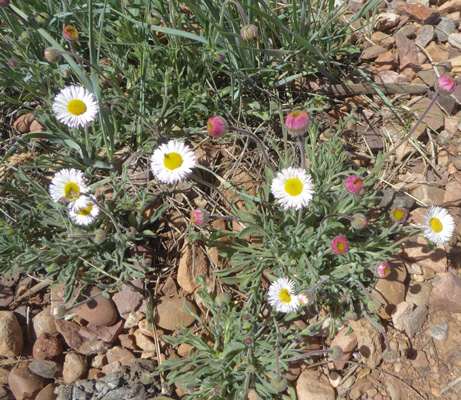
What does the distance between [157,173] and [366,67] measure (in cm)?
256

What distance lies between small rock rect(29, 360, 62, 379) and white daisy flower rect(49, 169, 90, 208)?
4.19 feet

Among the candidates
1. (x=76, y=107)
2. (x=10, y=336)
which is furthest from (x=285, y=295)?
(x=10, y=336)

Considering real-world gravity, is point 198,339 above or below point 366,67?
below

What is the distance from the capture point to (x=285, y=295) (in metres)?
2.76

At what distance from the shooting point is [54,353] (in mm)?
3104

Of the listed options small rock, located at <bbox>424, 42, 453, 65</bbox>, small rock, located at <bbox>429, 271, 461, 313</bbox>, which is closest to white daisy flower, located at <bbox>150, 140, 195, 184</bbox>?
small rock, located at <bbox>429, 271, 461, 313</bbox>

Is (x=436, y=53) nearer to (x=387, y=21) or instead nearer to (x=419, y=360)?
(x=387, y=21)

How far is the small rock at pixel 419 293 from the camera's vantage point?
3.15 metres

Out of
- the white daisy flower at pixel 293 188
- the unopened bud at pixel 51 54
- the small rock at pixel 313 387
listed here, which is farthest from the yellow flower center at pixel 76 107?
the small rock at pixel 313 387

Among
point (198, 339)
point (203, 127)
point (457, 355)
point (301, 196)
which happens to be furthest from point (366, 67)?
point (198, 339)

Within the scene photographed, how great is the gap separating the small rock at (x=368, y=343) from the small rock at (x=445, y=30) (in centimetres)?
310

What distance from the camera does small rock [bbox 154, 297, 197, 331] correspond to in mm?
3092

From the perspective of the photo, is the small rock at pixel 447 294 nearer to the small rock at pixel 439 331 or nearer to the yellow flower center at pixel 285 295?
the small rock at pixel 439 331

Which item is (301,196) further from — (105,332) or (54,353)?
(54,353)
